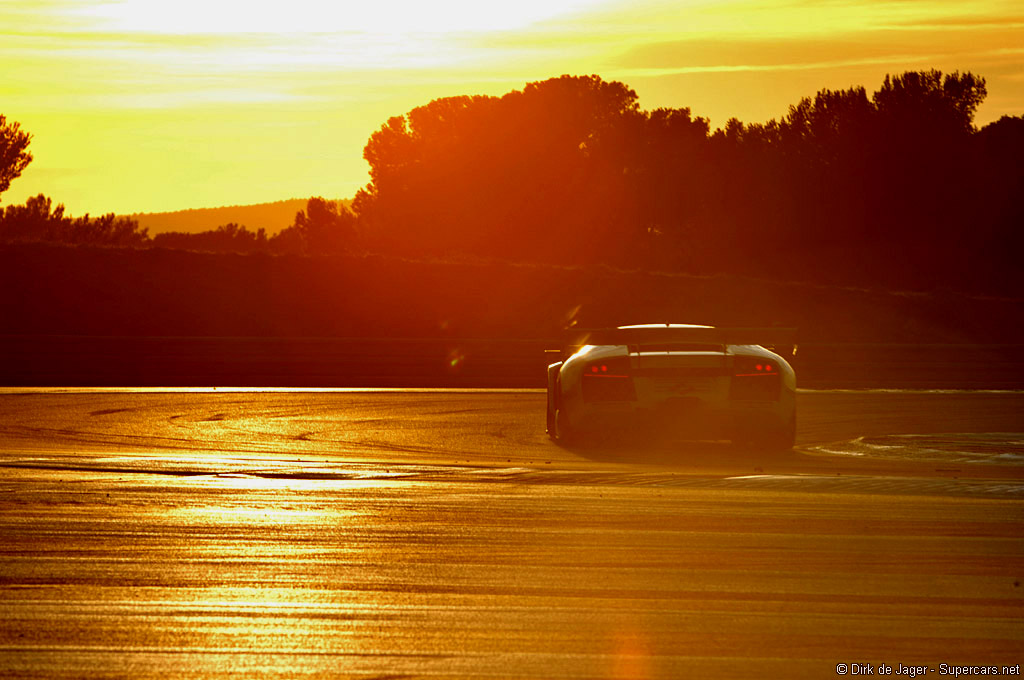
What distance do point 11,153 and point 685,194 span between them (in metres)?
36.7

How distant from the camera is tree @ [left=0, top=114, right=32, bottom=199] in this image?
7200 centimetres

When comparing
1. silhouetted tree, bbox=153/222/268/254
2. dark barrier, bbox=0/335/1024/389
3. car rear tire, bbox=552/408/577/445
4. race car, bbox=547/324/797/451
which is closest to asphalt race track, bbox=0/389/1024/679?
car rear tire, bbox=552/408/577/445

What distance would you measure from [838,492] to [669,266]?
72696 millimetres

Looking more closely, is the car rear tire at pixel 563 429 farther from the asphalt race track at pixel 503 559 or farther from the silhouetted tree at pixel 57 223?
the silhouetted tree at pixel 57 223

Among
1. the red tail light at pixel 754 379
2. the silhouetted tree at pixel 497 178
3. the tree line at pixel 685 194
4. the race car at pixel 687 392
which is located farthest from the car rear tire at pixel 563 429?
the silhouetted tree at pixel 497 178

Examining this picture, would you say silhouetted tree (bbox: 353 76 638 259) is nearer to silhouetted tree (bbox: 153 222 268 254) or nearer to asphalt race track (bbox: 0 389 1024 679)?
silhouetted tree (bbox: 153 222 268 254)

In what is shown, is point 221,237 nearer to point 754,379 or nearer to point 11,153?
point 11,153

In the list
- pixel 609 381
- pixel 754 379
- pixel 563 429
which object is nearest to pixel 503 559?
pixel 609 381

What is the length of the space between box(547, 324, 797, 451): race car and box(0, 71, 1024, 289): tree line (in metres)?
62.7

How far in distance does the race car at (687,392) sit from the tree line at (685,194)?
62.7 m

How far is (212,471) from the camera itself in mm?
10531

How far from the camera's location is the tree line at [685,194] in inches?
3113

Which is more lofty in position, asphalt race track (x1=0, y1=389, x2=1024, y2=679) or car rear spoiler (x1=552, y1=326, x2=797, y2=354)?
car rear spoiler (x1=552, y1=326, x2=797, y2=354)

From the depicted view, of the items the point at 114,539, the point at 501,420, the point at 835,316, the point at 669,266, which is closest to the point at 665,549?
the point at 114,539
